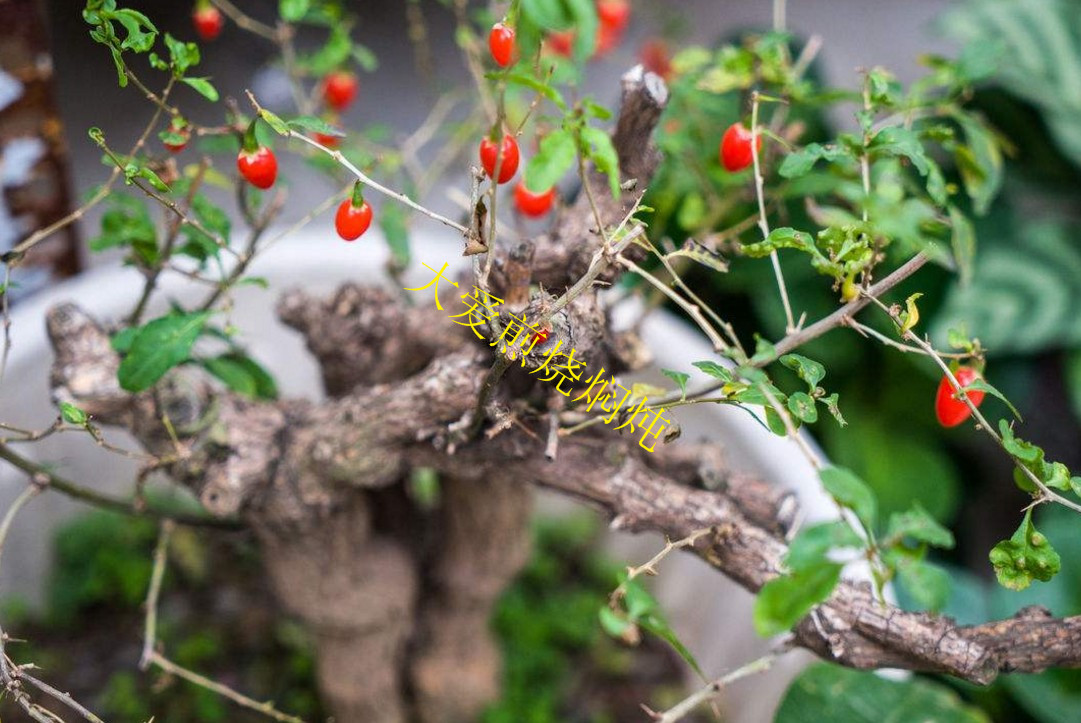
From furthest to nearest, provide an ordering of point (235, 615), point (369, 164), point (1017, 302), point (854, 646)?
1. point (1017, 302)
2. point (235, 615)
3. point (369, 164)
4. point (854, 646)

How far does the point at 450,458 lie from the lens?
30.7 inches

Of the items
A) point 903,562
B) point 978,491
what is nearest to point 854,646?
point 903,562

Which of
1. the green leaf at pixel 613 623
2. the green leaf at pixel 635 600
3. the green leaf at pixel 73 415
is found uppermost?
the green leaf at pixel 73 415

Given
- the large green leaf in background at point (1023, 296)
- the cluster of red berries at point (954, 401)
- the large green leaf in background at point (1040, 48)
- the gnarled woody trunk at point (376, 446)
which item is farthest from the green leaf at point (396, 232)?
the large green leaf in background at point (1040, 48)

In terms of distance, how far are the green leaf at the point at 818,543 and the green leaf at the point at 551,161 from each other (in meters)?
0.24

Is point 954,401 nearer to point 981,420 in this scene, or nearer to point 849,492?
point 981,420

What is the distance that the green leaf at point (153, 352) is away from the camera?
72 centimetres

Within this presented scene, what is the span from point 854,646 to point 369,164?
529 millimetres

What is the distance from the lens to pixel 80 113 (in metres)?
1.48

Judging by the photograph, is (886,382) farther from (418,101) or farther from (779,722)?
(418,101)

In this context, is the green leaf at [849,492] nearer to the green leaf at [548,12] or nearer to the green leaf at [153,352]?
the green leaf at [548,12]

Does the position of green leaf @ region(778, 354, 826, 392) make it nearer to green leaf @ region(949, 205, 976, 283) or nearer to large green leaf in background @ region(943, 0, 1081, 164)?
green leaf @ region(949, 205, 976, 283)

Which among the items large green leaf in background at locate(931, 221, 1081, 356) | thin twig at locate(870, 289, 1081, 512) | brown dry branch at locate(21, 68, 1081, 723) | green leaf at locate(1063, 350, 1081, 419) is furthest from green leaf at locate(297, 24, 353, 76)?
green leaf at locate(1063, 350, 1081, 419)

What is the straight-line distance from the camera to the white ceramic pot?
1.10m
